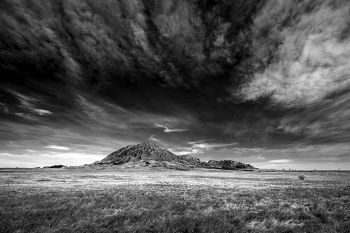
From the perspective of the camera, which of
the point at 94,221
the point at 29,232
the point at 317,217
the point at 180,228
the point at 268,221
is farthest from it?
the point at 317,217

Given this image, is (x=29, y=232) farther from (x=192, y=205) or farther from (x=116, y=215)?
(x=192, y=205)

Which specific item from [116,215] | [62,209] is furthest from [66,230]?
[62,209]

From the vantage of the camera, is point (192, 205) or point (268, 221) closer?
point (268, 221)

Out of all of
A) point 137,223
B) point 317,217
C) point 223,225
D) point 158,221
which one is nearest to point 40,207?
point 137,223

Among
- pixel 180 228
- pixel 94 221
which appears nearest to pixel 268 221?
pixel 180 228

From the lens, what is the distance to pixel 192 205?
1552 centimetres

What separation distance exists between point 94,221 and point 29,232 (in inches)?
113

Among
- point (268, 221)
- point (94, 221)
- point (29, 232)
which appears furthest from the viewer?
point (268, 221)

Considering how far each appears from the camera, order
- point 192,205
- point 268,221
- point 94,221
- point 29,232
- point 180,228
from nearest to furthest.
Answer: point 29,232
point 180,228
point 94,221
point 268,221
point 192,205

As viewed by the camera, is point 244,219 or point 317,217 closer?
point 244,219

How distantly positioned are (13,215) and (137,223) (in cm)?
703

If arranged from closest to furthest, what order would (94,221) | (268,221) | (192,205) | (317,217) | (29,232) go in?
(29,232)
(94,221)
(268,221)
(317,217)
(192,205)

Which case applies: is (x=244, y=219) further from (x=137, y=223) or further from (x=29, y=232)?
(x=29, y=232)

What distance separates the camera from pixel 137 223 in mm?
10969
